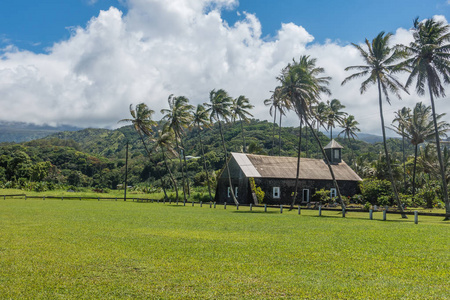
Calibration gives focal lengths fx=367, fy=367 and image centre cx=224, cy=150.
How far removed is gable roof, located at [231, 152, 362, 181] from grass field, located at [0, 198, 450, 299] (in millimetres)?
28537

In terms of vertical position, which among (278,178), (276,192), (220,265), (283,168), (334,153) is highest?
(334,153)

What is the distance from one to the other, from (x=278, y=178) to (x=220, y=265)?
3489 cm

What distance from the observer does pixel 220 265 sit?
9.82 metres

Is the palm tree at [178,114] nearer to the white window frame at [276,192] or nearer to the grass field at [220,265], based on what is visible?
the white window frame at [276,192]

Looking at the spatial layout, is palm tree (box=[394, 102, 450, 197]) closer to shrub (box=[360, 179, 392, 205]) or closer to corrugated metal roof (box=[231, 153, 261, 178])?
shrub (box=[360, 179, 392, 205])

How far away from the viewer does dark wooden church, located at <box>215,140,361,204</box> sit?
143 feet

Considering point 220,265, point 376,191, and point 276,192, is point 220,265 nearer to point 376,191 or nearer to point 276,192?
point 276,192

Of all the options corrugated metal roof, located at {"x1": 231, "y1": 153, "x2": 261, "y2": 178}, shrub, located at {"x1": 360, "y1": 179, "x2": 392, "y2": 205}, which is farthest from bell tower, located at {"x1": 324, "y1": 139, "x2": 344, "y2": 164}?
corrugated metal roof, located at {"x1": 231, "y1": 153, "x2": 261, "y2": 178}

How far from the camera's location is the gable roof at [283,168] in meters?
44.2

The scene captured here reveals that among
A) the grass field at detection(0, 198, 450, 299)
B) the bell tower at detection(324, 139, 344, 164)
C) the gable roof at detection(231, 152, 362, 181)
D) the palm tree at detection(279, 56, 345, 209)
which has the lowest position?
the grass field at detection(0, 198, 450, 299)

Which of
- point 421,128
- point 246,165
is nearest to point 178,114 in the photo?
point 246,165

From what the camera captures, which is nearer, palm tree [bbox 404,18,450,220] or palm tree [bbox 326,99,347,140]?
palm tree [bbox 404,18,450,220]

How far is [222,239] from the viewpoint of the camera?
14.4 metres

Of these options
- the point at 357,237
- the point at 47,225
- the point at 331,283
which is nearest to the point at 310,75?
the point at 357,237
